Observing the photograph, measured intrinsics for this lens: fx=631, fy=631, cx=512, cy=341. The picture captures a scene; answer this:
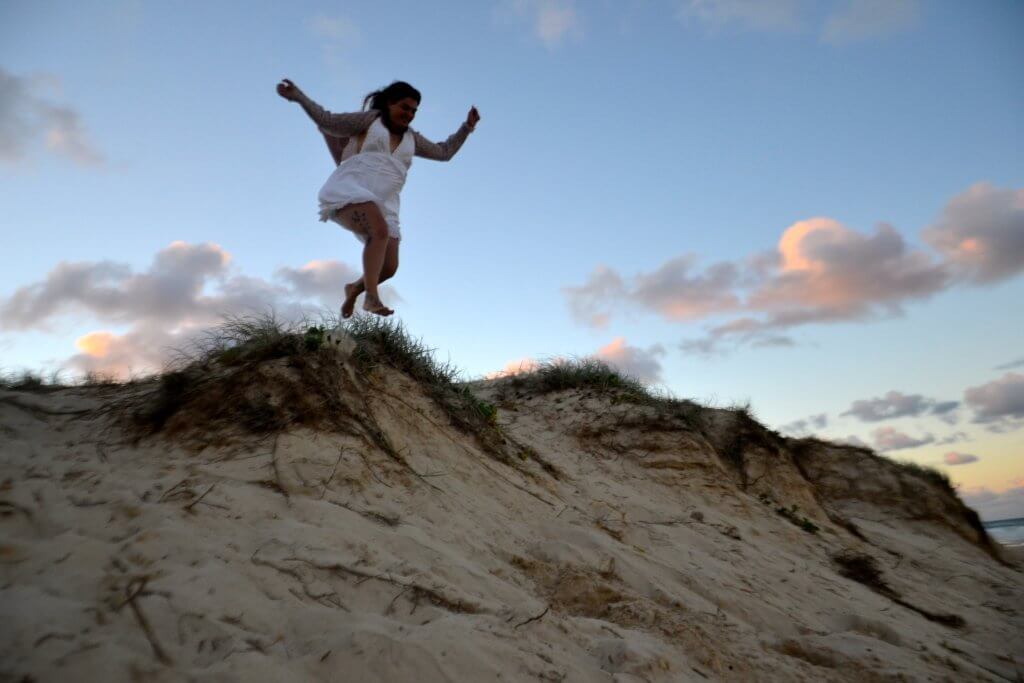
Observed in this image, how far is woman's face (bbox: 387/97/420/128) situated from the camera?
4426mm

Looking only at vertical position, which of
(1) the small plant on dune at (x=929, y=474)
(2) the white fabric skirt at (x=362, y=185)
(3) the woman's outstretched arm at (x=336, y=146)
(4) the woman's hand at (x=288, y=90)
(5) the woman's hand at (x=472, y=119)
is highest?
(5) the woman's hand at (x=472, y=119)

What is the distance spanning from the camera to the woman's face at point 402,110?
4426 millimetres

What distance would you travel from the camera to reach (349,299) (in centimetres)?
456

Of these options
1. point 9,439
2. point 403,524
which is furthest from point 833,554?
point 9,439

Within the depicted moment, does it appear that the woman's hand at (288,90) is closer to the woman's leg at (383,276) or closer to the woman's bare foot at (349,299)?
the woman's leg at (383,276)

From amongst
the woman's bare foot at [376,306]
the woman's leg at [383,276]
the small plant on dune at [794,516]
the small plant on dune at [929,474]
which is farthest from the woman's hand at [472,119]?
the small plant on dune at [929,474]

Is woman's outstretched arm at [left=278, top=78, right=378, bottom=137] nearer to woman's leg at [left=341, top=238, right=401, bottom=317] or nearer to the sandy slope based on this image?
woman's leg at [left=341, top=238, right=401, bottom=317]

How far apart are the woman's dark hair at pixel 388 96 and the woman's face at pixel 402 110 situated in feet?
0.08

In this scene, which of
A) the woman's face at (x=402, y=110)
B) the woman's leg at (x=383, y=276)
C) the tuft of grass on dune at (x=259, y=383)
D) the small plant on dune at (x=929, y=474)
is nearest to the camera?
the tuft of grass on dune at (x=259, y=383)

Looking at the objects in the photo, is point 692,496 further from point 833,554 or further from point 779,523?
point 833,554

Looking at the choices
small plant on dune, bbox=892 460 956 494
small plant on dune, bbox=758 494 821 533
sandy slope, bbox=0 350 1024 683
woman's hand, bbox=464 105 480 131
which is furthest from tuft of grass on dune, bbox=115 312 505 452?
small plant on dune, bbox=892 460 956 494

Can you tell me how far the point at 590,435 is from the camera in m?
5.74

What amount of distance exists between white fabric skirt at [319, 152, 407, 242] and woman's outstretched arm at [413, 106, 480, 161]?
1.19 feet

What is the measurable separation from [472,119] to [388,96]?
2.47 feet
